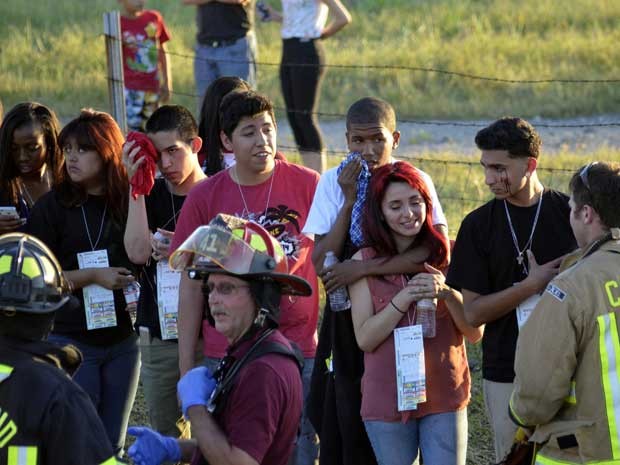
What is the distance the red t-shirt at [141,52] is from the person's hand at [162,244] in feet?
21.2

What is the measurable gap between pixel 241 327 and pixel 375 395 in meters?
1.60

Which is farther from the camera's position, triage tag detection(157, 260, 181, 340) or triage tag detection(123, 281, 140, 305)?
triage tag detection(123, 281, 140, 305)

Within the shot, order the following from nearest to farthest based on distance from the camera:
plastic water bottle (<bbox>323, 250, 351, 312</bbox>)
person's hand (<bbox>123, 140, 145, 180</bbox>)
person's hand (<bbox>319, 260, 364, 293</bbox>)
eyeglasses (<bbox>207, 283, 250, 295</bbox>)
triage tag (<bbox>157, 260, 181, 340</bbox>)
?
eyeglasses (<bbox>207, 283, 250, 295</bbox>), person's hand (<bbox>319, 260, 364, 293</bbox>), plastic water bottle (<bbox>323, 250, 351, 312</bbox>), person's hand (<bbox>123, 140, 145, 180</bbox>), triage tag (<bbox>157, 260, 181, 340</bbox>)

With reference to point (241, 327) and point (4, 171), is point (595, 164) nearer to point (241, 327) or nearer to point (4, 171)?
point (241, 327)

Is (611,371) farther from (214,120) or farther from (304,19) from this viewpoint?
(304,19)

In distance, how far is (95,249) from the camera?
6.34m

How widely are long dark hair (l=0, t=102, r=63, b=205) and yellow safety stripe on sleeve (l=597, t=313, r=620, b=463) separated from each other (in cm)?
323

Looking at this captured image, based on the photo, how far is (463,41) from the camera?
2069 centimetres

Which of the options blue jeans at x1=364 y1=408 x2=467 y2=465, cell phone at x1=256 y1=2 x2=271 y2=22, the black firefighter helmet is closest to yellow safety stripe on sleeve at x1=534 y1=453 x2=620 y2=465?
blue jeans at x1=364 y1=408 x2=467 y2=465

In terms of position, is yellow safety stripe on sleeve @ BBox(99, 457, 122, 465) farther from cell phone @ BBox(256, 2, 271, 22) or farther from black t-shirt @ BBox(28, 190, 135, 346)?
cell phone @ BBox(256, 2, 271, 22)

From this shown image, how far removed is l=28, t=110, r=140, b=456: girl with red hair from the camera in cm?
630

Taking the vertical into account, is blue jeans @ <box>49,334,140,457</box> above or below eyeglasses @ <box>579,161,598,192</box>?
below

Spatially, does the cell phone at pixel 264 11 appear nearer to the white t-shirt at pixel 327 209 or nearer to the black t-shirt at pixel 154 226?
the black t-shirt at pixel 154 226

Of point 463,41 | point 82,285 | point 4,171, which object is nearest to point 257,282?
point 82,285
